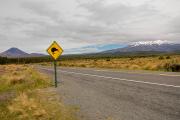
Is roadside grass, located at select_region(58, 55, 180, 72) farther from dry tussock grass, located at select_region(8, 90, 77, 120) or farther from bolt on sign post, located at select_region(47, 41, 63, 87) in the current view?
dry tussock grass, located at select_region(8, 90, 77, 120)

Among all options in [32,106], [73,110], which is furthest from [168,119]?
[32,106]

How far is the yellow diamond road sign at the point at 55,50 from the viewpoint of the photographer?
50.3 feet

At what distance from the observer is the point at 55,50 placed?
611 inches

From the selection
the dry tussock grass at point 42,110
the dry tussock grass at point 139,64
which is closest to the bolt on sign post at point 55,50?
the dry tussock grass at point 42,110

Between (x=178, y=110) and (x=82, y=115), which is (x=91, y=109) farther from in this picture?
(x=178, y=110)

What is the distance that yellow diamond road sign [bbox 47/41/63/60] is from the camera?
604 inches

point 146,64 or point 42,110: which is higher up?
point 146,64

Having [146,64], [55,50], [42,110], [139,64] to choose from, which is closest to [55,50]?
[55,50]

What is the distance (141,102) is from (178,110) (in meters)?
1.57

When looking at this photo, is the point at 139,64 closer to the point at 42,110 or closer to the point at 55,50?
the point at 55,50

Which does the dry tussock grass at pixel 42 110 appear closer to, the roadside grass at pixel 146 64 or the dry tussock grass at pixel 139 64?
the roadside grass at pixel 146 64

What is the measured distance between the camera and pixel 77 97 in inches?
449

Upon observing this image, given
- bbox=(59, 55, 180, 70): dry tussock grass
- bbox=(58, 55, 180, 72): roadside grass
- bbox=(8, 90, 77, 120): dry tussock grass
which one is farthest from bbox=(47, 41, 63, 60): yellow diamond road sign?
bbox=(59, 55, 180, 70): dry tussock grass

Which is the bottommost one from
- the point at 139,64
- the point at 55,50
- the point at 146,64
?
the point at 139,64
